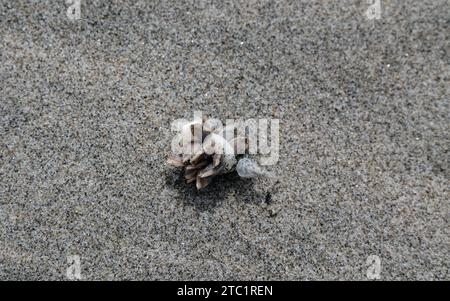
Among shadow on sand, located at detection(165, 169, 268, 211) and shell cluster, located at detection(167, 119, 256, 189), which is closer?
shell cluster, located at detection(167, 119, 256, 189)

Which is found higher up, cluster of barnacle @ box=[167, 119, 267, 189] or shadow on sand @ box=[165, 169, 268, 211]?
cluster of barnacle @ box=[167, 119, 267, 189]

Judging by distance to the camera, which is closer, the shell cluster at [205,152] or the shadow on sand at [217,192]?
the shell cluster at [205,152]

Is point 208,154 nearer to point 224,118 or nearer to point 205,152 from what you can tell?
point 205,152

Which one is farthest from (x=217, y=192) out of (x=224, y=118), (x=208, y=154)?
(x=224, y=118)

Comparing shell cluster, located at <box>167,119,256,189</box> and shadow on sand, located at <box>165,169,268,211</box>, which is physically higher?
shell cluster, located at <box>167,119,256,189</box>

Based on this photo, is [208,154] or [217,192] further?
[217,192]
